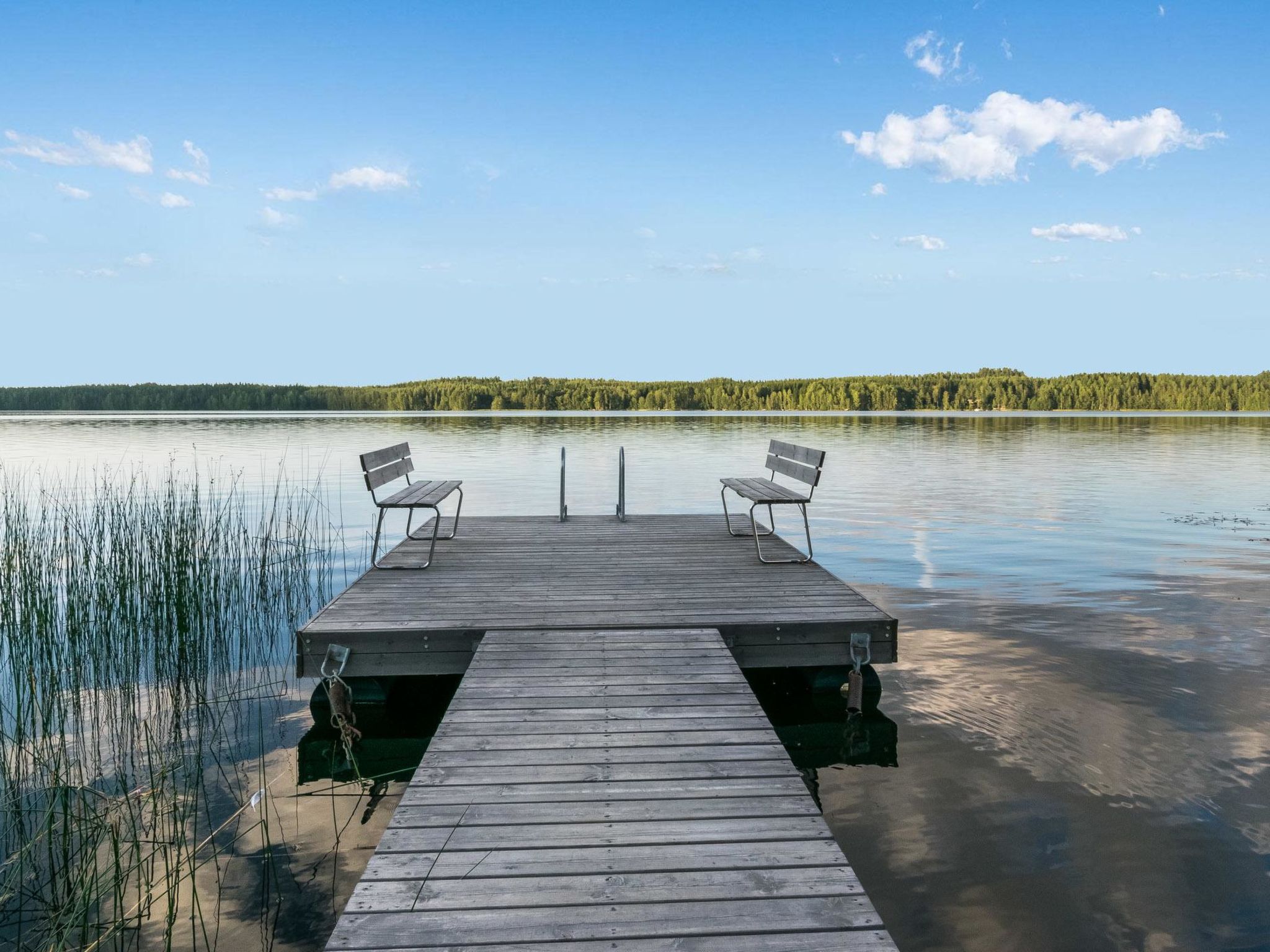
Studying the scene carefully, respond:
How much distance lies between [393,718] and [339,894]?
7.08 feet

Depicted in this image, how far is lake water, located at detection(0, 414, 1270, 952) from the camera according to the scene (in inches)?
133

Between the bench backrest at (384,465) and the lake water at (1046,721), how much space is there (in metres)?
1.98

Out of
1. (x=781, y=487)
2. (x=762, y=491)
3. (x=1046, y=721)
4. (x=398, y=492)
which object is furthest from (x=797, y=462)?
(x=398, y=492)

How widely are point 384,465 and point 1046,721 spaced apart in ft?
18.4

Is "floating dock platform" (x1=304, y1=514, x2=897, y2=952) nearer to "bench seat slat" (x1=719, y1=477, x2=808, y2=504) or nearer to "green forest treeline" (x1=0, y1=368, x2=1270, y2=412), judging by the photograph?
"bench seat slat" (x1=719, y1=477, x2=808, y2=504)

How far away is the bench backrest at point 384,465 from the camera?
21.7 feet

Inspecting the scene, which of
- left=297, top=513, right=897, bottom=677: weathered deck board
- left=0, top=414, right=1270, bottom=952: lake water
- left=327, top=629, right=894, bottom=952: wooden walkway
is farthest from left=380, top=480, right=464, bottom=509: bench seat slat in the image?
left=327, top=629, right=894, bottom=952: wooden walkway

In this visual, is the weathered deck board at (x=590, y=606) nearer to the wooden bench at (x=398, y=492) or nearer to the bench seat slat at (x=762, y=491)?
the wooden bench at (x=398, y=492)

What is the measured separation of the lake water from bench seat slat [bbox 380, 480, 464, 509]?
→ 1.81 metres

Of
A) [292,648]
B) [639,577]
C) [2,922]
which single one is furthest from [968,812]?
[292,648]

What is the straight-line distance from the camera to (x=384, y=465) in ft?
23.9

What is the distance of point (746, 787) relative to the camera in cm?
301

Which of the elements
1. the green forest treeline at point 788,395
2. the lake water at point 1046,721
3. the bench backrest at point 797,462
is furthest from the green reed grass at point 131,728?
the green forest treeline at point 788,395

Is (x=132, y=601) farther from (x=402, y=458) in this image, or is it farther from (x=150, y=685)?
(x=402, y=458)
